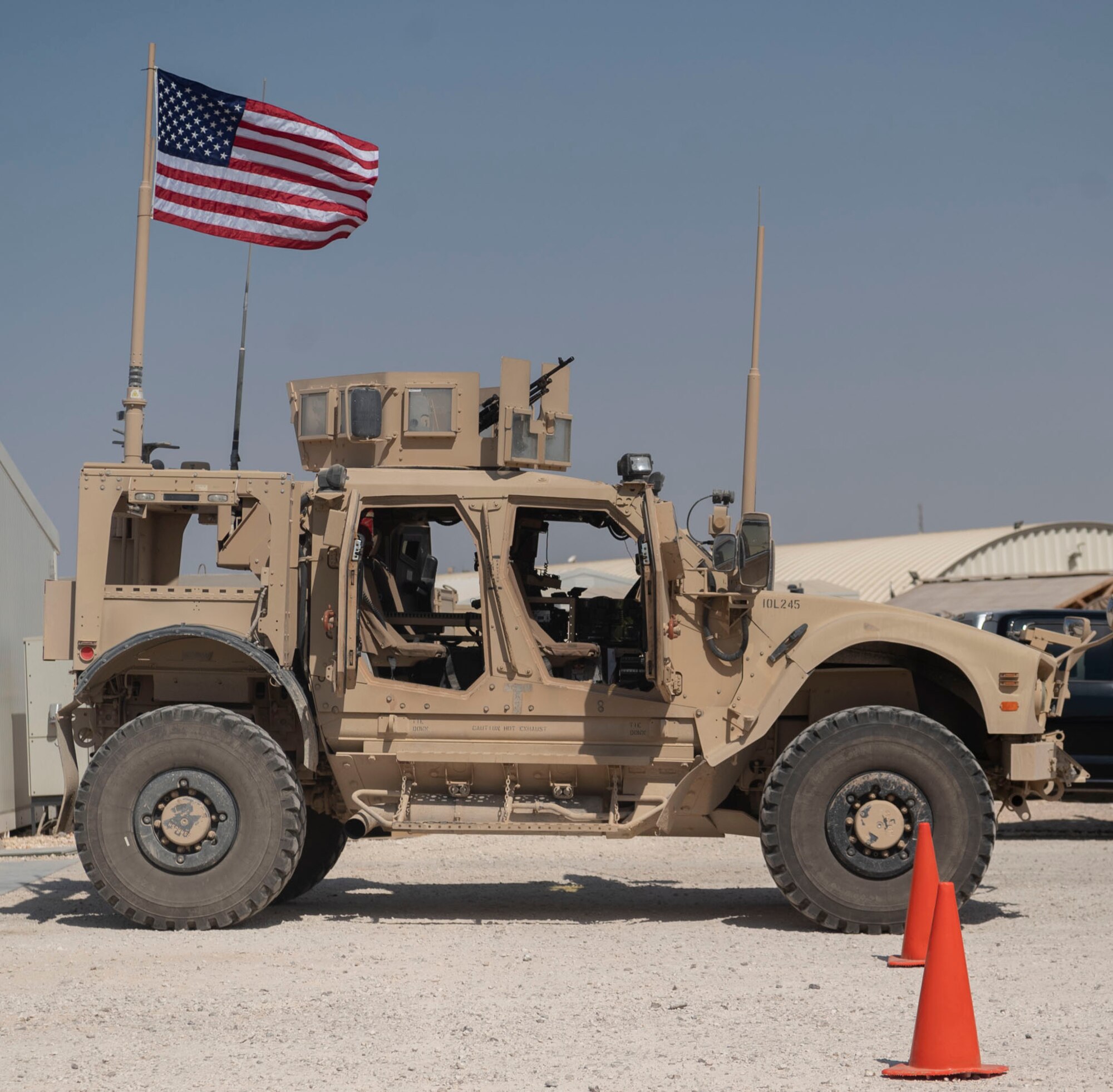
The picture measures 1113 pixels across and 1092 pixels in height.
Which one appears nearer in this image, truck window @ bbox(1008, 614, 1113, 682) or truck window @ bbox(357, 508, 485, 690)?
truck window @ bbox(357, 508, 485, 690)

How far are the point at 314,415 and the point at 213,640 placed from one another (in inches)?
62.3

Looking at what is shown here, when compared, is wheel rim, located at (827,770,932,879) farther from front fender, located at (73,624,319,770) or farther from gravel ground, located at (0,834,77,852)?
gravel ground, located at (0,834,77,852)

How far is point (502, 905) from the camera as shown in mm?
9727

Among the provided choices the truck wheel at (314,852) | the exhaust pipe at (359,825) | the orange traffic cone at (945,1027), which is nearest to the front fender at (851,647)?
the exhaust pipe at (359,825)

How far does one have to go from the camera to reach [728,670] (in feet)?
28.3

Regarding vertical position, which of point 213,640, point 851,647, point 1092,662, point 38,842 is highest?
point 851,647

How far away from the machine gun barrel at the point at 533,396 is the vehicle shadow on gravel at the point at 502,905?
3084 mm

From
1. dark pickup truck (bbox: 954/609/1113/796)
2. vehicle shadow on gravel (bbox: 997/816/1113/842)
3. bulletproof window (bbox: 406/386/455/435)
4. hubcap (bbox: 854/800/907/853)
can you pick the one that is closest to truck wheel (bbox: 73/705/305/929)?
bulletproof window (bbox: 406/386/455/435)

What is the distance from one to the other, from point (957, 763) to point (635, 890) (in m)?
3.05

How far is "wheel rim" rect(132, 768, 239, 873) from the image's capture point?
828cm

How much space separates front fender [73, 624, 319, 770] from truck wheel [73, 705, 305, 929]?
234 mm

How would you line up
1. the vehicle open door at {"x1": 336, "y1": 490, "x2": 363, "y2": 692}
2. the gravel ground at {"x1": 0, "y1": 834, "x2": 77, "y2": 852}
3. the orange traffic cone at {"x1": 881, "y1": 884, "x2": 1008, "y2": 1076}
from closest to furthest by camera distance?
the orange traffic cone at {"x1": 881, "y1": 884, "x2": 1008, "y2": 1076}
the vehicle open door at {"x1": 336, "y1": 490, "x2": 363, "y2": 692}
the gravel ground at {"x1": 0, "y1": 834, "x2": 77, "y2": 852}

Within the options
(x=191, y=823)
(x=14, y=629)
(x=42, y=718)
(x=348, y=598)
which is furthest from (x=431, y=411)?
(x=14, y=629)

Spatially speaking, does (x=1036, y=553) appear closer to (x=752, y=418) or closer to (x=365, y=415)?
(x=752, y=418)
